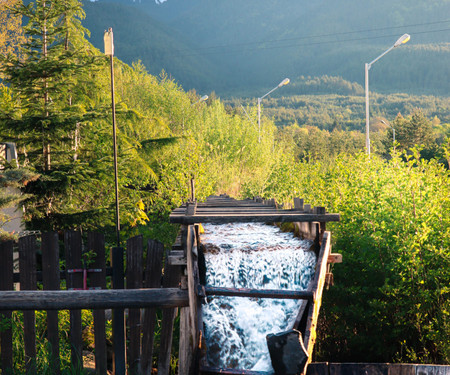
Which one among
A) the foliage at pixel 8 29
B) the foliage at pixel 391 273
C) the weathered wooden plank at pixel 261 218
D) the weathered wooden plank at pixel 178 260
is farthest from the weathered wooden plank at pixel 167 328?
the foliage at pixel 8 29

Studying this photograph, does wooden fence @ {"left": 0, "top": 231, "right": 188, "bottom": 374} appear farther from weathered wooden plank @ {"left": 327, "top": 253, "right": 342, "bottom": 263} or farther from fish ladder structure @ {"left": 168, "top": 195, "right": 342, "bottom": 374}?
weathered wooden plank @ {"left": 327, "top": 253, "right": 342, "bottom": 263}

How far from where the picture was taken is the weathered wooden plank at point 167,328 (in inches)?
198

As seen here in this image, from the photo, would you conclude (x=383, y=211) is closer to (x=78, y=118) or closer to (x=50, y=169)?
(x=78, y=118)

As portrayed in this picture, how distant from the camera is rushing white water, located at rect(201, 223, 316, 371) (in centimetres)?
414

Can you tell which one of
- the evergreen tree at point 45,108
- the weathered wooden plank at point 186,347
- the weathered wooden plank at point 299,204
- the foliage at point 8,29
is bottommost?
the weathered wooden plank at point 186,347

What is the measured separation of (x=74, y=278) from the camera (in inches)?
209

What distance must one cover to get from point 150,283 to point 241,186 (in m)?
13.5

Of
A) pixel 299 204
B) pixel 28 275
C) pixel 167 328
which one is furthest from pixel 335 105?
pixel 28 275

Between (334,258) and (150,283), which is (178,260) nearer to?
(150,283)

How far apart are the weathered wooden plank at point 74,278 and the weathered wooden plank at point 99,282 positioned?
153 mm

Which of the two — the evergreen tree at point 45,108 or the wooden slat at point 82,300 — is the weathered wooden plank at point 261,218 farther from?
the evergreen tree at point 45,108

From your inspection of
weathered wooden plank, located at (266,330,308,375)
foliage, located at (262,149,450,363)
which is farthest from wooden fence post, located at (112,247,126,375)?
foliage, located at (262,149,450,363)

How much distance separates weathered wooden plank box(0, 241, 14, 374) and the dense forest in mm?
197

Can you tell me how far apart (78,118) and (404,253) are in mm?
7347
